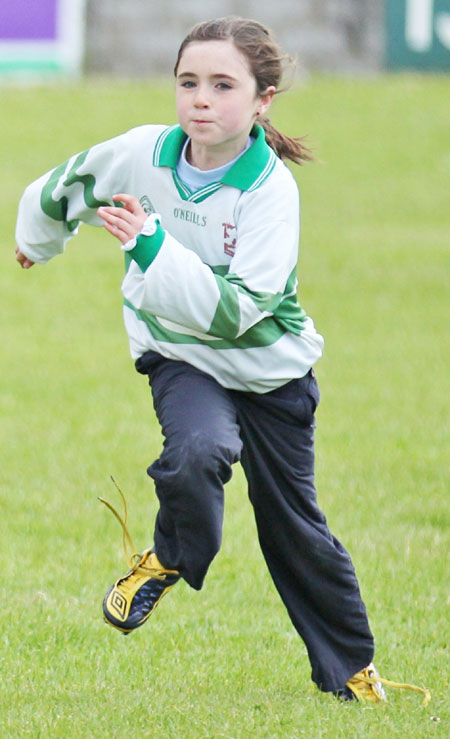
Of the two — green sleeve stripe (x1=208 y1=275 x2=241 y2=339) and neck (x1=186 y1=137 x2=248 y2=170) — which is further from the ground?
neck (x1=186 y1=137 x2=248 y2=170)

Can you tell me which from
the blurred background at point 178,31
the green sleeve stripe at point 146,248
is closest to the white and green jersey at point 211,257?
the green sleeve stripe at point 146,248

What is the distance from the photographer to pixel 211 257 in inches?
158

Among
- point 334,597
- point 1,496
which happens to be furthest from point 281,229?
point 1,496

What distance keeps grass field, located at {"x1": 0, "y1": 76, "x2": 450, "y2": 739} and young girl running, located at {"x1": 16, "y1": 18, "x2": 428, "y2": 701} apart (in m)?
0.33

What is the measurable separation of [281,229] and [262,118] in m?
0.52

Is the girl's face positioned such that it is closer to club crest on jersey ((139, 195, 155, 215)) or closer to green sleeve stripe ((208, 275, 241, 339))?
club crest on jersey ((139, 195, 155, 215))

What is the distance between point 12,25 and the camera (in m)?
17.9

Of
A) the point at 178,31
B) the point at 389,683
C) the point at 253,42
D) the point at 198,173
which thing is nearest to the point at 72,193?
the point at 198,173

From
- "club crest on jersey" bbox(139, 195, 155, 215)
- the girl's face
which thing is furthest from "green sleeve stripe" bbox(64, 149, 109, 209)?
the girl's face

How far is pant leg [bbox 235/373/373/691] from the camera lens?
13.6 ft

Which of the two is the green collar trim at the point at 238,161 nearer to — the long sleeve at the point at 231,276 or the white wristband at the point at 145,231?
the long sleeve at the point at 231,276

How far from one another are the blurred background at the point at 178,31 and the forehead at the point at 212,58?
1451 cm

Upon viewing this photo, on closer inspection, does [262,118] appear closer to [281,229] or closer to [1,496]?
[281,229]

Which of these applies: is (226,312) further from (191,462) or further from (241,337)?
(191,462)
